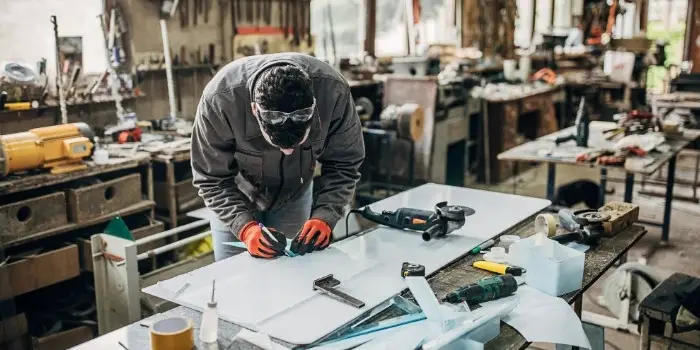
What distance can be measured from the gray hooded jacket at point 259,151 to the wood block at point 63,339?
3.48 ft

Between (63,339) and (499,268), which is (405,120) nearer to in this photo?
(63,339)

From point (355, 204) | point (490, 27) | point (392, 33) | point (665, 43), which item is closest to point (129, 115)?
point (355, 204)

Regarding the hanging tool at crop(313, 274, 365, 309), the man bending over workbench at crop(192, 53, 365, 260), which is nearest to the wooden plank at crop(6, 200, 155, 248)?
the man bending over workbench at crop(192, 53, 365, 260)

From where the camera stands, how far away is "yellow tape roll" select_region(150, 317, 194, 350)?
116 centimetres

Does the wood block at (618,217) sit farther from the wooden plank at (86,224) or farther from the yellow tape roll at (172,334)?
the wooden plank at (86,224)

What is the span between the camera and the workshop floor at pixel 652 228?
2789 mm

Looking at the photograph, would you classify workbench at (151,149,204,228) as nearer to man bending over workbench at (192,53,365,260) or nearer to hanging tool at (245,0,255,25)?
man bending over workbench at (192,53,365,260)

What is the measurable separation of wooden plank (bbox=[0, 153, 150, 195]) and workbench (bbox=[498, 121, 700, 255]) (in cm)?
178

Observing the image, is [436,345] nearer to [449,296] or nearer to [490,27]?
[449,296]

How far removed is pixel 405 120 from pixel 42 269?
2356 millimetres

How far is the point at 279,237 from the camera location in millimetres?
1719

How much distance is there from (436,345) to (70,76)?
8.84ft

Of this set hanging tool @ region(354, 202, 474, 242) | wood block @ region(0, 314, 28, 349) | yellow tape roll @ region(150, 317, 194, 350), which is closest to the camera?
yellow tape roll @ region(150, 317, 194, 350)

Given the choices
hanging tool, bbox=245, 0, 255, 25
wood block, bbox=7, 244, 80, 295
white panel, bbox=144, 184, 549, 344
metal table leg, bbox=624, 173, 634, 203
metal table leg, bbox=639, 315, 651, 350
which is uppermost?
hanging tool, bbox=245, 0, 255, 25
